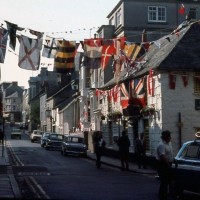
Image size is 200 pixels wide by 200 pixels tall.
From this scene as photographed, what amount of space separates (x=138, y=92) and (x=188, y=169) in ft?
61.8

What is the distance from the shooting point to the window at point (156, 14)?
4659 cm

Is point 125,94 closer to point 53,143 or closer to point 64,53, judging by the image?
point 64,53

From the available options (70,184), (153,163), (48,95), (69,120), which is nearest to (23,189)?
(70,184)

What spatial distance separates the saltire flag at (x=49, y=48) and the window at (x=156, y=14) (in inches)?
1048

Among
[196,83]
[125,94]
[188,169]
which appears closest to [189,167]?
[188,169]

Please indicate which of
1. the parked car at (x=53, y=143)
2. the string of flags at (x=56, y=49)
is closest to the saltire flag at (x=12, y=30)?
the string of flags at (x=56, y=49)

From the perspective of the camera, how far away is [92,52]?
22766 mm

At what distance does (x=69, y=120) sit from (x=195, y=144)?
5976 cm

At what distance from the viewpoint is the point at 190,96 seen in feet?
92.9

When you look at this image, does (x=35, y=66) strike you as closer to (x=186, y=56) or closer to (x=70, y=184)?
(x=70, y=184)

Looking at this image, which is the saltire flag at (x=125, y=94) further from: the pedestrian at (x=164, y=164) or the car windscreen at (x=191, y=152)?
the pedestrian at (x=164, y=164)

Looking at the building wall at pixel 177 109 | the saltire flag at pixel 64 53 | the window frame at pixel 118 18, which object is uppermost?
the window frame at pixel 118 18

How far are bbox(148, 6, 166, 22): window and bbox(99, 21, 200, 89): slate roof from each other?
1487 centimetres

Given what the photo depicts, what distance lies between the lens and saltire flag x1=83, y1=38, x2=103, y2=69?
2233cm
